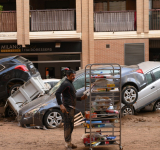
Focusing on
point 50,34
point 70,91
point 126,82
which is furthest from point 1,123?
point 50,34

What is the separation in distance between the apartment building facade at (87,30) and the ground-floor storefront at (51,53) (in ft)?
0.21

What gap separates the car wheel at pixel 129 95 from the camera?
1148 cm

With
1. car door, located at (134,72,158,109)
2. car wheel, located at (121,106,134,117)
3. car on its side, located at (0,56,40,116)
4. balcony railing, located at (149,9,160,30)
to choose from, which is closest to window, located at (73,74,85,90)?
car wheel, located at (121,106,134,117)

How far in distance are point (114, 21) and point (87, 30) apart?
176 cm

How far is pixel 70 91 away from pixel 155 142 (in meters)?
2.51

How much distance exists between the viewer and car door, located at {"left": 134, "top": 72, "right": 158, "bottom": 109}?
480 inches

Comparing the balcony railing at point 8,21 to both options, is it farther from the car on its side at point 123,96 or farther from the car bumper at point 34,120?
the car bumper at point 34,120

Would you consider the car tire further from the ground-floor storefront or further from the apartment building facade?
the ground-floor storefront

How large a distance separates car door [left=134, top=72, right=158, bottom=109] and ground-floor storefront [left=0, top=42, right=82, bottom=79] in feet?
30.9

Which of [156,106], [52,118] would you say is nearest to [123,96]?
[156,106]

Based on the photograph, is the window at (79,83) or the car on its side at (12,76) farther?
the car on its side at (12,76)

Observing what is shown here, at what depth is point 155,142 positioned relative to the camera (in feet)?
26.7

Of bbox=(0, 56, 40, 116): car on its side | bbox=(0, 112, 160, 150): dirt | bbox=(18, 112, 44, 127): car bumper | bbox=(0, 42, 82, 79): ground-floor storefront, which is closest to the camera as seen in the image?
bbox=(0, 112, 160, 150): dirt

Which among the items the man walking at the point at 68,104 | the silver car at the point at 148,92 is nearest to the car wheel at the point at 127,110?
the silver car at the point at 148,92
